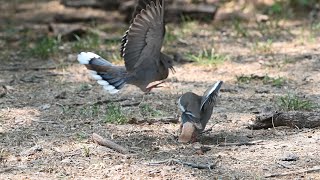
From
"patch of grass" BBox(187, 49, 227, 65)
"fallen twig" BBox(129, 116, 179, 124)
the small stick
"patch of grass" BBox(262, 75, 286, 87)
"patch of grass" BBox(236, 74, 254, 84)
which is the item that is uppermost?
the small stick

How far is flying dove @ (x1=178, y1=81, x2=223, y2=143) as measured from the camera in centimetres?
549

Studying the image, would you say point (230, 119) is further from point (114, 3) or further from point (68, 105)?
point (114, 3)

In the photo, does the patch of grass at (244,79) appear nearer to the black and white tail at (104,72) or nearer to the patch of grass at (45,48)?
the black and white tail at (104,72)

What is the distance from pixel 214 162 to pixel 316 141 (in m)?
0.88

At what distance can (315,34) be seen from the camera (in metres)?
9.85

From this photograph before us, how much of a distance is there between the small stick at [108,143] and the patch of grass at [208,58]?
3152 mm

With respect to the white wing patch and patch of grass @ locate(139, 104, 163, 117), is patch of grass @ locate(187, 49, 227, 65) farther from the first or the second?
the white wing patch

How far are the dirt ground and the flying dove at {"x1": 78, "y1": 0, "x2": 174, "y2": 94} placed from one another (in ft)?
1.10

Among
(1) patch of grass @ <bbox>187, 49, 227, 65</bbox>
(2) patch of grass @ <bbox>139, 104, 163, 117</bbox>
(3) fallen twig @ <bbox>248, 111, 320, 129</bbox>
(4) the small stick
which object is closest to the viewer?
(4) the small stick

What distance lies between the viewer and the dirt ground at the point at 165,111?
5.00 metres

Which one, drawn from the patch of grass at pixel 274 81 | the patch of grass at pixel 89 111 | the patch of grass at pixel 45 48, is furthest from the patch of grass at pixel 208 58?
the patch of grass at pixel 89 111

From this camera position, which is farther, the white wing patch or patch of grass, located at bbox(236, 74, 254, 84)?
patch of grass, located at bbox(236, 74, 254, 84)

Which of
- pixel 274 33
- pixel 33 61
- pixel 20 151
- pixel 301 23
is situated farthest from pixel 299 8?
→ pixel 20 151

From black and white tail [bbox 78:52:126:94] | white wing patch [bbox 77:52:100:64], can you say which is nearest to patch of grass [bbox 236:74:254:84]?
black and white tail [bbox 78:52:126:94]
